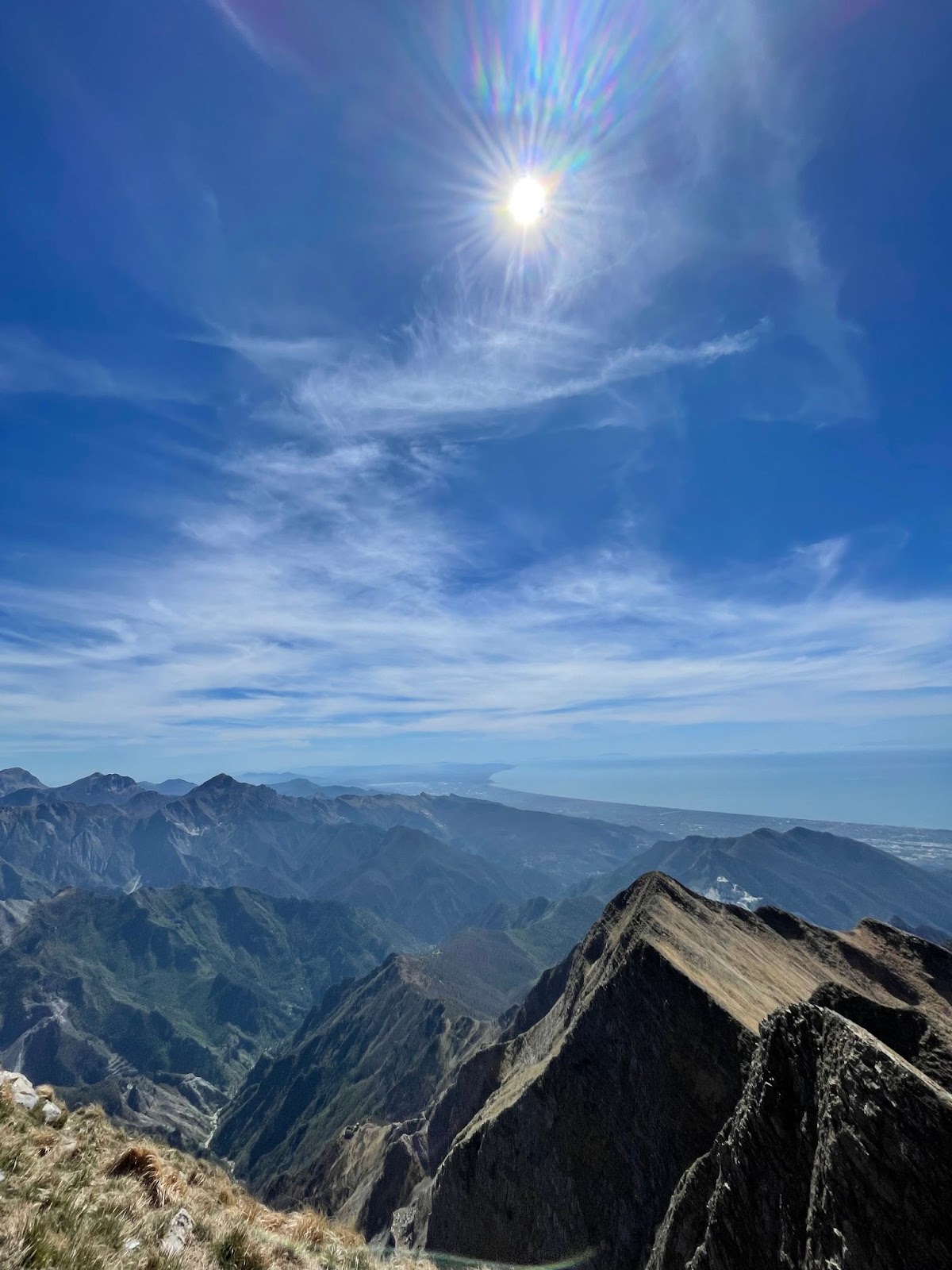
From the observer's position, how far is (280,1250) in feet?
34.3

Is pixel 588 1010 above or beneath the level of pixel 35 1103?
beneath

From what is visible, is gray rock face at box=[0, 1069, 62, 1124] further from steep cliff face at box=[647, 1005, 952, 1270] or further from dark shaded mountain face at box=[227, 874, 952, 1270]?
dark shaded mountain face at box=[227, 874, 952, 1270]

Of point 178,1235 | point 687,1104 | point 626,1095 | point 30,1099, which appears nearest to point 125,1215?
point 178,1235

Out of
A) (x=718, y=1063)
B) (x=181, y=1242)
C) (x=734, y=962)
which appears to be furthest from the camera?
(x=734, y=962)

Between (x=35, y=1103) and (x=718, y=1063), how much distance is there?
1607 inches

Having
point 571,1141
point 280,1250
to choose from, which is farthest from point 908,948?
point 280,1250

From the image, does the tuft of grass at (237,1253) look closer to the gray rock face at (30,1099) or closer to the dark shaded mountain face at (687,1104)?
the gray rock face at (30,1099)

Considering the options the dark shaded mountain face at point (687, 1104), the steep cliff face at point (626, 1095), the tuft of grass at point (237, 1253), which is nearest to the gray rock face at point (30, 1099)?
the tuft of grass at point (237, 1253)

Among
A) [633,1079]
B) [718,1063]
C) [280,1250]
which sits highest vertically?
[280,1250]

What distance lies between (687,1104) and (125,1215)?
4184 cm

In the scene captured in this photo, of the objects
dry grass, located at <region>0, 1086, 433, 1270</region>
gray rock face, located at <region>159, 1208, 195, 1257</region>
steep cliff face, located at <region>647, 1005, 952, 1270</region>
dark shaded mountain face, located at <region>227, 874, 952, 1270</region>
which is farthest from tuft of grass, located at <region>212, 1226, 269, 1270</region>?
dark shaded mountain face, located at <region>227, 874, 952, 1270</region>

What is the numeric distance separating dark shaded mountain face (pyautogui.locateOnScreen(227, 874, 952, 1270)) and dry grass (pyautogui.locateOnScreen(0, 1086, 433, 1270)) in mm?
8544

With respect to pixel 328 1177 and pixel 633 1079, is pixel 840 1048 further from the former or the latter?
pixel 328 1177

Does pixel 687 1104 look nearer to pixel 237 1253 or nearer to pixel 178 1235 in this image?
pixel 237 1253
